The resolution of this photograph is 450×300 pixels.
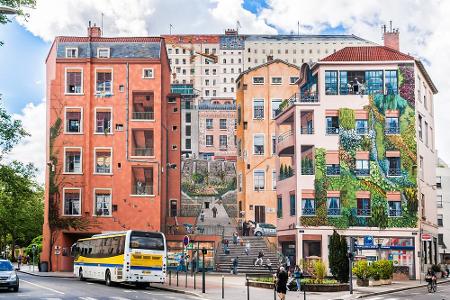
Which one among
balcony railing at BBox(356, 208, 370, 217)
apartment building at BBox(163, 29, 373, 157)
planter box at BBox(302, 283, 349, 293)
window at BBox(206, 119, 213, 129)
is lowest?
planter box at BBox(302, 283, 349, 293)

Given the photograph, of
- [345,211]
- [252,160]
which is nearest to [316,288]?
[345,211]

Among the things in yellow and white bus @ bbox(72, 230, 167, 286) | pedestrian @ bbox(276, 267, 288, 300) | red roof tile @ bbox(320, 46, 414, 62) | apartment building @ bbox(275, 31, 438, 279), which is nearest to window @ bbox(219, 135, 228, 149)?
apartment building @ bbox(275, 31, 438, 279)

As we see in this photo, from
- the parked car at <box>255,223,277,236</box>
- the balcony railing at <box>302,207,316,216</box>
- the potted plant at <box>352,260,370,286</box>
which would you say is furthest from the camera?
the parked car at <box>255,223,277,236</box>

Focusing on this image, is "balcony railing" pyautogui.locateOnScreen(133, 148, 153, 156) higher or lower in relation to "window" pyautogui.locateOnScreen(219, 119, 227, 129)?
lower

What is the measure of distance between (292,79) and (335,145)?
64.3ft

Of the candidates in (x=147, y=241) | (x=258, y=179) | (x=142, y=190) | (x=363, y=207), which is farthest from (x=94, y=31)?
(x=147, y=241)

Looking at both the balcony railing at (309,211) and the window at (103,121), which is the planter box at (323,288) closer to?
the balcony railing at (309,211)

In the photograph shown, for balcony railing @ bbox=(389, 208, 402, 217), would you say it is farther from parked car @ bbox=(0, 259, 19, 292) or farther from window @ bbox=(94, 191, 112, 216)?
parked car @ bbox=(0, 259, 19, 292)

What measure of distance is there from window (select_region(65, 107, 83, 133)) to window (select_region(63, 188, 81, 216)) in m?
5.25

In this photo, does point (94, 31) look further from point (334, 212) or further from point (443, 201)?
point (443, 201)

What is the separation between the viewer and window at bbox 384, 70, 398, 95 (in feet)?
197

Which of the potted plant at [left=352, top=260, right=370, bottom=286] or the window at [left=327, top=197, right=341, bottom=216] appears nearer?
the potted plant at [left=352, top=260, right=370, bottom=286]

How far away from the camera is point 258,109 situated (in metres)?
78.4

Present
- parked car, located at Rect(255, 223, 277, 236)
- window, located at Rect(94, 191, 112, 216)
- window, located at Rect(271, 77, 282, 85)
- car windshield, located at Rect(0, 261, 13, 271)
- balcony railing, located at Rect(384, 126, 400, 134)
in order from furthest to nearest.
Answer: window, located at Rect(271, 77, 282, 85), parked car, located at Rect(255, 223, 277, 236), window, located at Rect(94, 191, 112, 216), balcony railing, located at Rect(384, 126, 400, 134), car windshield, located at Rect(0, 261, 13, 271)
